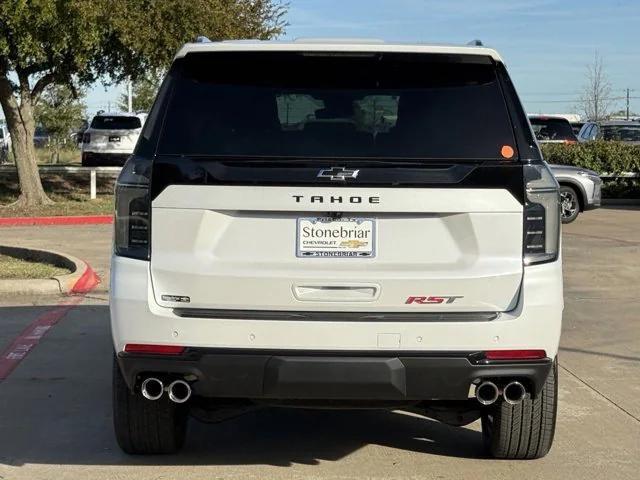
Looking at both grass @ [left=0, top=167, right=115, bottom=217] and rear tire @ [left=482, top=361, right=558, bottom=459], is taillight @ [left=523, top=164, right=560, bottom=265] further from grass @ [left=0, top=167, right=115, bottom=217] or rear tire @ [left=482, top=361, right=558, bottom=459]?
grass @ [left=0, top=167, right=115, bottom=217]

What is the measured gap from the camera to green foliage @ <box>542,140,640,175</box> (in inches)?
870

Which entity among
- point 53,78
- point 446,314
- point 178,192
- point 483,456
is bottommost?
point 483,456

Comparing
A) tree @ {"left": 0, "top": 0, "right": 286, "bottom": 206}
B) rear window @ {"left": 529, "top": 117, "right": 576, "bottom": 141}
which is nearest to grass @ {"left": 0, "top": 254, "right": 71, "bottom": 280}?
tree @ {"left": 0, "top": 0, "right": 286, "bottom": 206}

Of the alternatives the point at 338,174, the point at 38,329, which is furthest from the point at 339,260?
the point at 38,329

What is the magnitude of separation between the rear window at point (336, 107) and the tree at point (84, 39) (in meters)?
12.8

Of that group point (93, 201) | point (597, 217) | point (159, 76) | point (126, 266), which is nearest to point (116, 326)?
point (126, 266)

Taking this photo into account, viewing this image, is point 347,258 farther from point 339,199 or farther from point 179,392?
point 179,392

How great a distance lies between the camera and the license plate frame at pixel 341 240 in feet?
14.2

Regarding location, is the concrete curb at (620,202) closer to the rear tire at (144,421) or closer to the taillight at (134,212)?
the rear tire at (144,421)

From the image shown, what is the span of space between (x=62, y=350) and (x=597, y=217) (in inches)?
527

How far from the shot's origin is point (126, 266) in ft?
14.6

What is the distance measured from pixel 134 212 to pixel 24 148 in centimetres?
1741

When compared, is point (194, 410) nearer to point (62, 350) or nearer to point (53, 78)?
point (62, 350)

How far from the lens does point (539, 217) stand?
14.5 feet
